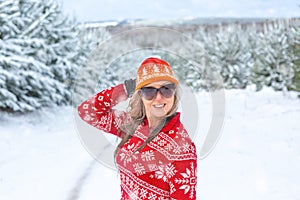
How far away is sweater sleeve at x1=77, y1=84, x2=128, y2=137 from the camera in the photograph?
230 cm

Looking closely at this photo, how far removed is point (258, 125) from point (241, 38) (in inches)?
1328

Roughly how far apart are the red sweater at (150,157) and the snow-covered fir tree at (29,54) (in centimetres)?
1190

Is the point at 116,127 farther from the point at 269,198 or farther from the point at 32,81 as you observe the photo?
the point at 32,81

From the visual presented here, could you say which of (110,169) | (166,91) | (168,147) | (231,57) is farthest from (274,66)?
(168,147)

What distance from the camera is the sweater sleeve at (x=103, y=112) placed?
230 cm

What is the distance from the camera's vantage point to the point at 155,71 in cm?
191

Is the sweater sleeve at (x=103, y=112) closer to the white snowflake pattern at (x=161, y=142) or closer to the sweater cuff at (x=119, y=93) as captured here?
the sweater cuff at (x=119, y=93)

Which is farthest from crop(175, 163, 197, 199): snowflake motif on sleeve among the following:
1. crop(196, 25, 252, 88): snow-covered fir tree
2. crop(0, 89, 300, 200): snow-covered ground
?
crop(196, 25, 252, 88): snow-covered fir tree

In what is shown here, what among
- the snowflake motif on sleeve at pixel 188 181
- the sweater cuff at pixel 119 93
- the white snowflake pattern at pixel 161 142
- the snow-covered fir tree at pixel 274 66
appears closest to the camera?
the snowflake motif on sleeve at pixel 188 181

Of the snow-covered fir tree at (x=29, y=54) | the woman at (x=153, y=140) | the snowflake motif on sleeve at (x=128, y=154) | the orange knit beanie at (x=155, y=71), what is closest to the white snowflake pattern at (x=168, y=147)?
the woman at (x=153, y=140)

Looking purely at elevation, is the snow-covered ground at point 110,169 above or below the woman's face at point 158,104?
below

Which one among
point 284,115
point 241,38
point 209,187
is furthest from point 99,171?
point 241,38

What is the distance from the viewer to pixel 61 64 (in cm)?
1828

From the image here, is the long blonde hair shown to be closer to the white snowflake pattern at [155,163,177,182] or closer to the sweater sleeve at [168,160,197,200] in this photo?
the white snowflake pattern at [155,163,177,182]
